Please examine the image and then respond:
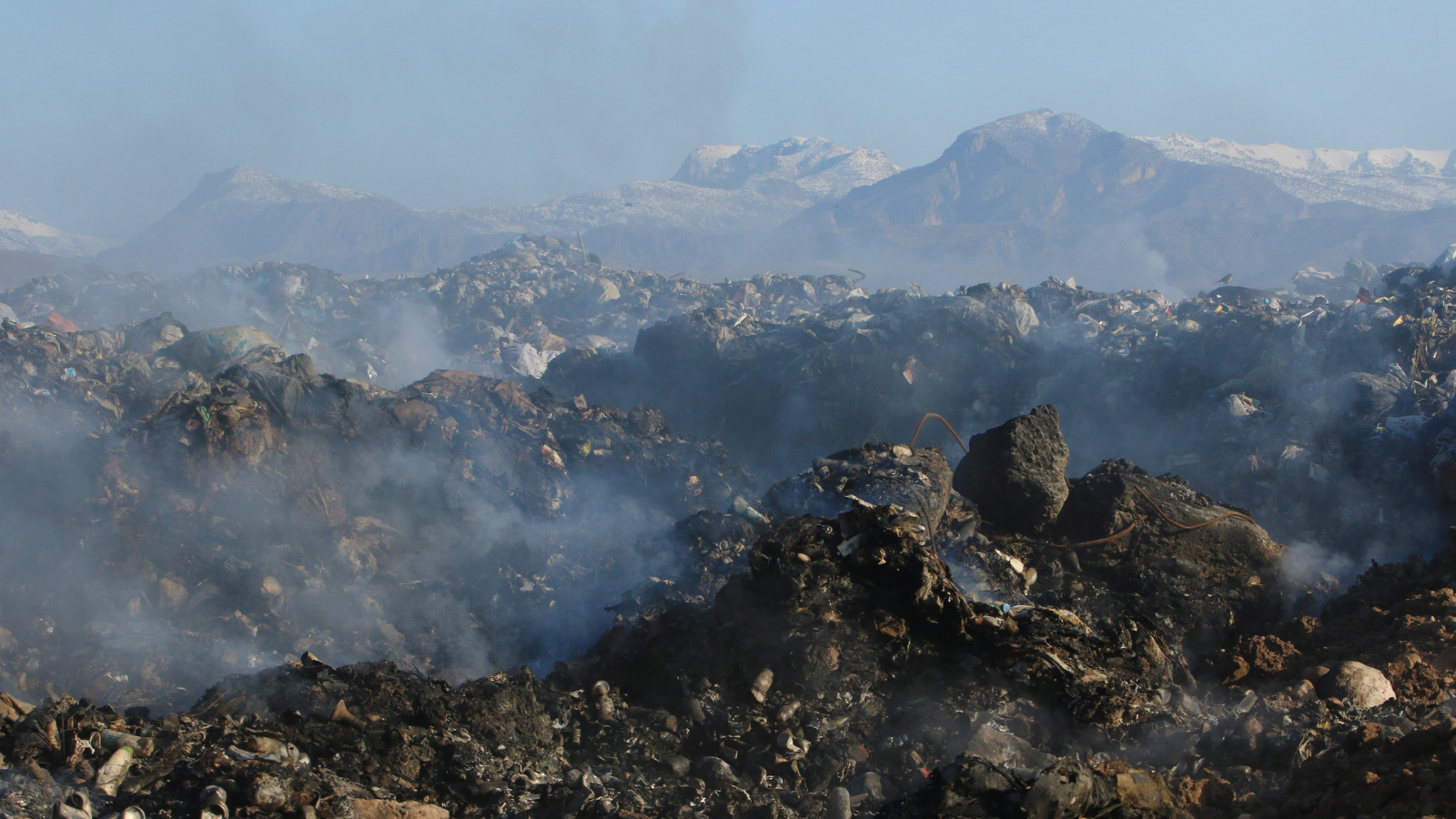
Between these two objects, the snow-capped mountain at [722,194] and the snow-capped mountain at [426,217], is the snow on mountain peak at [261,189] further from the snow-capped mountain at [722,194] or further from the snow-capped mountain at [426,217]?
the snow-capped mountain at [722,194]

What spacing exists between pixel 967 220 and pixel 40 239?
158 feet

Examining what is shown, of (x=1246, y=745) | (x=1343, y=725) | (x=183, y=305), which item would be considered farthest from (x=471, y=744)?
(x=183, y=305)

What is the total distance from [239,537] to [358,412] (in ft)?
4.93

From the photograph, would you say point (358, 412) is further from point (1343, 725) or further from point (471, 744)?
point (1343, 725)

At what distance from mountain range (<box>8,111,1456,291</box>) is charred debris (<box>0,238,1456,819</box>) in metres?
17.0

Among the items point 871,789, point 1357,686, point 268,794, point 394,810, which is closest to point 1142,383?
point 1357,686

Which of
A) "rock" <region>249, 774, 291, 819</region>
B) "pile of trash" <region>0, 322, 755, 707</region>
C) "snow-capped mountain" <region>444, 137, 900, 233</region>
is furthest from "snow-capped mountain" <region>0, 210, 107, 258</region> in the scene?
"rock" <region>249, 774, 291, 819</region>

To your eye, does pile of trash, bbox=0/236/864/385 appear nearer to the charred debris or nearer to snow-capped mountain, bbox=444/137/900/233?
the charred debris

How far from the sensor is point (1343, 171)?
39.7 metres

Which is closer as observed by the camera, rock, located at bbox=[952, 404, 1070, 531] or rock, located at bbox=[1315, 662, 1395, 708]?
rock, located at bbox=[1315, 662, 1395, 708]

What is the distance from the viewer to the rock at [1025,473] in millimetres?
4957

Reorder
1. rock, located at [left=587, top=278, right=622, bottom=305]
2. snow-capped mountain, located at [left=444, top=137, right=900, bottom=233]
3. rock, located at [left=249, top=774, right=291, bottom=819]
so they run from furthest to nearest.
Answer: snow-capped mountain, located at [left=444, top=137, right=900, bottom=233] → rock, located at [left=587, top=278, right=622, bottom=305] → rock, located at [left=249, top=774, right=291, bottom=819]

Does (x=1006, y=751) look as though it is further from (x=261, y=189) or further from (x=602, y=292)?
(x=261, y=189)

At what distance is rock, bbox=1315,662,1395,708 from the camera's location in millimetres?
3129
